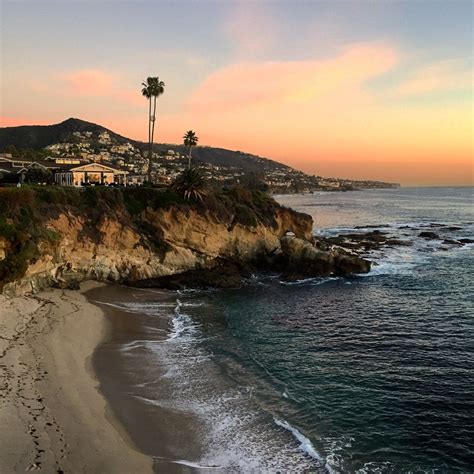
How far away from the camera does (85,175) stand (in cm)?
6375

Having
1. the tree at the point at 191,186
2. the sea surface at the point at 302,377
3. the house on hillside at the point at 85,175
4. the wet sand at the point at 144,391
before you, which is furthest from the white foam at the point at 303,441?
the house on hillside at the point at 85,175

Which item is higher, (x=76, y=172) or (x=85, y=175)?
(x=76, y=172)

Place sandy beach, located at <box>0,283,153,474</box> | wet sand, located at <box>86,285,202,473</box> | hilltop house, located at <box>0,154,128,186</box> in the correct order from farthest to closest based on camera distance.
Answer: hilltop house, located at <box>0,154,128,186</box> → wet sand, located at <box>86,285,202,473</box> → sandy beach, located at <box>0,283,153,474</box>

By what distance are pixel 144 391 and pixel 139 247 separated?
72.7 feet

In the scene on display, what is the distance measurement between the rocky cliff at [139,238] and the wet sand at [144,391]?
270 inches

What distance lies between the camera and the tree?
4519 centimetres

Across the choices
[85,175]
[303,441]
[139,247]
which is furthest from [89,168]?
[303,441]

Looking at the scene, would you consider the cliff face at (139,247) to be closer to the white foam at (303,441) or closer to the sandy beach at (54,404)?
the sandy beach at (54,404)

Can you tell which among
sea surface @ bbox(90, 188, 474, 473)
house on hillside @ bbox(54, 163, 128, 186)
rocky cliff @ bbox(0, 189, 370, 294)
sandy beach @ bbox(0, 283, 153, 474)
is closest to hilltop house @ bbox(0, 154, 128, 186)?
house on hillside @ bbox(54, 163, 128, 186)

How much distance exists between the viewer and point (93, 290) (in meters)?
33.6

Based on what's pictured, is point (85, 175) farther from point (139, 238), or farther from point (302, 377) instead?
point (302, 377)

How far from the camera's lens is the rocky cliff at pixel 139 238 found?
32.1 meters

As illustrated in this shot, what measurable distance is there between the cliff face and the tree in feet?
8.15

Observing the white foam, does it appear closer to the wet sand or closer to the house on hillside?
the wet sand
